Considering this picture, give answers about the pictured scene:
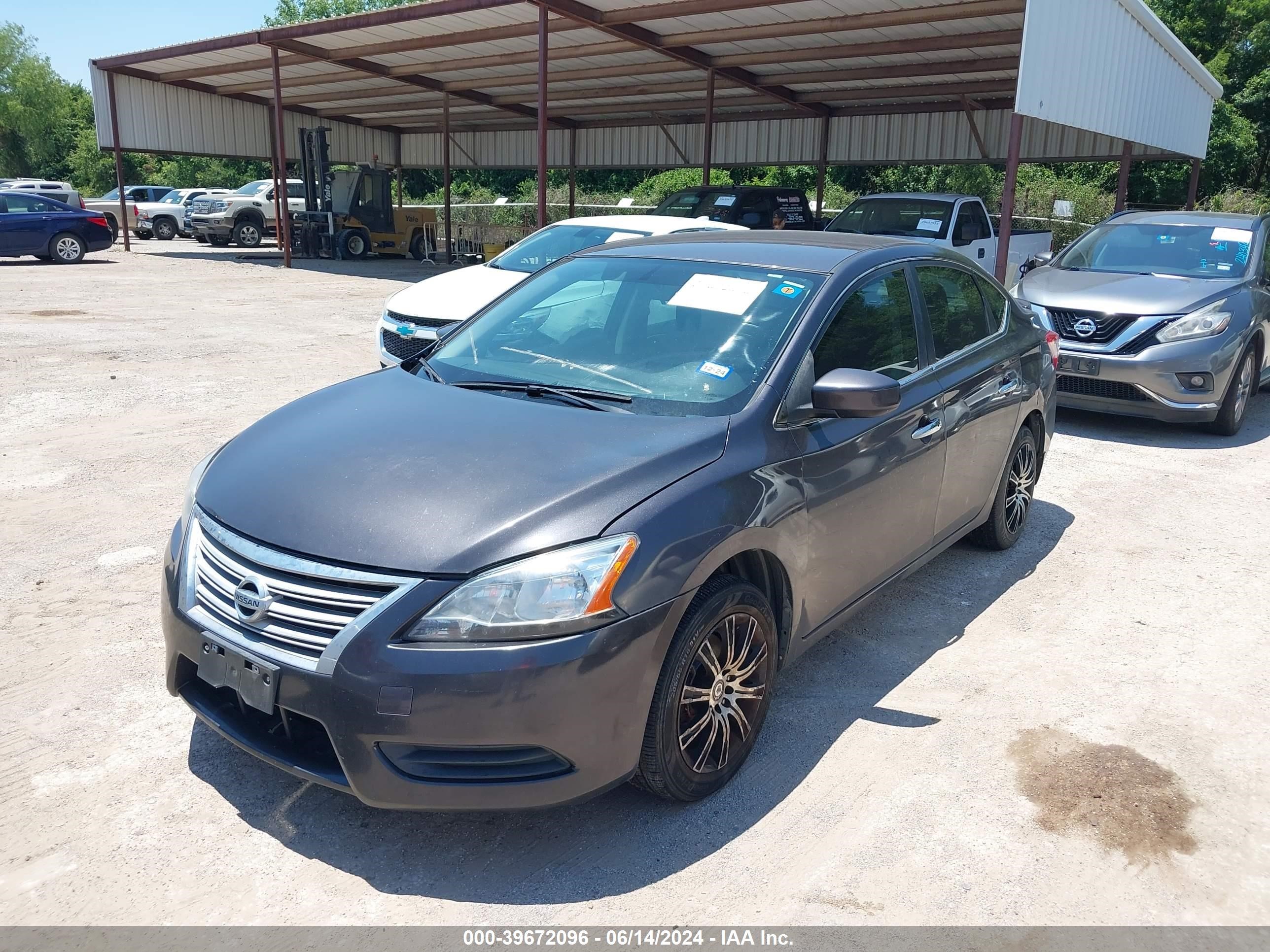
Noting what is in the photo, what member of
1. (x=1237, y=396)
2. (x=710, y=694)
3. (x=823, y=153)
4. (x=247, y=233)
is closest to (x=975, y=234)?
(x=1237, y=396)

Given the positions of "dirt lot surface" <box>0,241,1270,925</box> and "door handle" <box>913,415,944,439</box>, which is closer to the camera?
"dirt lot surface" <box>0,241,1270,925</box>

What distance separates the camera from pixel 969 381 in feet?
14.8

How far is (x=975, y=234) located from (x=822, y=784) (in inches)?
492

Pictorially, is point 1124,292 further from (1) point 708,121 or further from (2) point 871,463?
(1) point 708,121

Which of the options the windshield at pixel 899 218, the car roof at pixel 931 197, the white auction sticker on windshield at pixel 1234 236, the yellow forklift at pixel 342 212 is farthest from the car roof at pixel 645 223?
the yellow forklift at pixel 342 212

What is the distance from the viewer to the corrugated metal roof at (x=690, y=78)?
44.9 feet

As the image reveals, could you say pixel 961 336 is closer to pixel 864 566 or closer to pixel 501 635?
pixel 864 566

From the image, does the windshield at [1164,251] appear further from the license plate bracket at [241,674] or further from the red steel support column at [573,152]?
the red steel support column at [573,152]

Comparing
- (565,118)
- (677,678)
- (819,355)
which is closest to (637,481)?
(677,678)

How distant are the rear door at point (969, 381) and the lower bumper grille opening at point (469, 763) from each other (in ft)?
8.04

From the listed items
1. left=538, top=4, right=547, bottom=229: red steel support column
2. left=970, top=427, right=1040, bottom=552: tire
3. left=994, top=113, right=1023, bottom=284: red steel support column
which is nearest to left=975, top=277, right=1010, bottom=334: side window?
left=970, top=427, right=1040, bottom=552: tire

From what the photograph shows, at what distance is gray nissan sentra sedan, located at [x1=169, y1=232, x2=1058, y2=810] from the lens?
2.60 meters

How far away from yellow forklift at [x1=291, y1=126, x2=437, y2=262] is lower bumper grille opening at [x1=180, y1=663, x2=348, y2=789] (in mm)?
23994

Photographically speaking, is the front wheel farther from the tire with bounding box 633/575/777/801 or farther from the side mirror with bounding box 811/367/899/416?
the tire with bounding box 633/575/777/801
